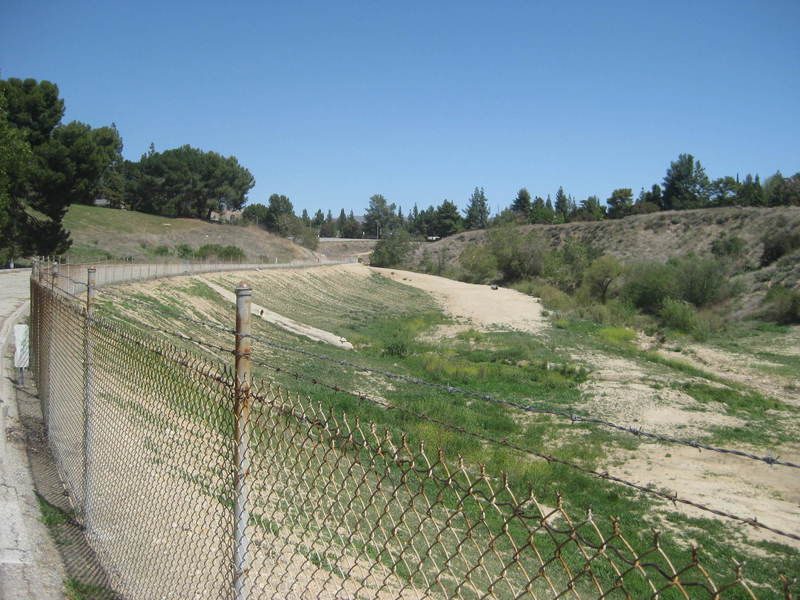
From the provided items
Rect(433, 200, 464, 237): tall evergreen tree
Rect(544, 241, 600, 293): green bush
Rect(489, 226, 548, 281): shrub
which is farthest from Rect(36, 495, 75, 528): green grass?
Rect(433, 200, 464, 237): tall evergreen tree

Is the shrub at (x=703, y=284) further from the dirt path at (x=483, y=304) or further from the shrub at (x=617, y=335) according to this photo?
the shrub at (x=617, y=335)

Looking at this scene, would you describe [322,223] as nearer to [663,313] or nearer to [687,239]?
[687,239]

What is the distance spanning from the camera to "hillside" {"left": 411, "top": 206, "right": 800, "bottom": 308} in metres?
52.4

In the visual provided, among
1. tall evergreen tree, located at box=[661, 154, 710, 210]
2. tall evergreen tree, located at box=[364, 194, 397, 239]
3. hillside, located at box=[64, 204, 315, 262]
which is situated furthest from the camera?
tall evergreen tree, located at box=[364, 194, 397, 239]

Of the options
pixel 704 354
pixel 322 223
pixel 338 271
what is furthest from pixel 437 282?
pixel 322 223

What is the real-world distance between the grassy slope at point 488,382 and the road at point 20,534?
2.07m

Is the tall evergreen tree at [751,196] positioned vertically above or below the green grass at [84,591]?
above

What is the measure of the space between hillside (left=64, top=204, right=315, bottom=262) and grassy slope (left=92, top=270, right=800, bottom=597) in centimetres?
1842

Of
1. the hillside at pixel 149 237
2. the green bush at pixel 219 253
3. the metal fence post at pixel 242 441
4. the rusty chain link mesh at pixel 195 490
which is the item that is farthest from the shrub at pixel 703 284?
the metal fence post at pixel 242 441

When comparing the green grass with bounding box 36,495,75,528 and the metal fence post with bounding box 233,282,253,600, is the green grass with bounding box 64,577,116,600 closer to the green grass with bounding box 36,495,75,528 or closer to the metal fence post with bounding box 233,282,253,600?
the green grass with bounding box 36,495,75,528

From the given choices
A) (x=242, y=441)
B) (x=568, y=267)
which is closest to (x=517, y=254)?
(x=568, y=267)

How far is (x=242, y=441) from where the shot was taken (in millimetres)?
3010

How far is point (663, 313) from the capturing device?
42.9 meters

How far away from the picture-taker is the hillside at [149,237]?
5394cm
